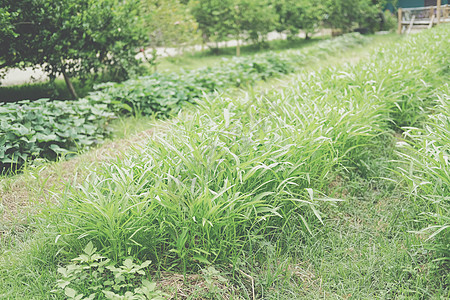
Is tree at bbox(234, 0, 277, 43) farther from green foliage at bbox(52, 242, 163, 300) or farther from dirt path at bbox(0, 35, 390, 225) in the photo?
green foliage at bbox(52, 242, 163, 300)

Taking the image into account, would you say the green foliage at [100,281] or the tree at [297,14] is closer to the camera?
the green foliage at [100,281]

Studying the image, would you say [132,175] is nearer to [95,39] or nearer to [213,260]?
[213,260]

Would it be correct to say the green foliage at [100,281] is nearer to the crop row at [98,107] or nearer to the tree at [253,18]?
the crop row at [98,107]

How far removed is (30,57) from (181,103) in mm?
1906

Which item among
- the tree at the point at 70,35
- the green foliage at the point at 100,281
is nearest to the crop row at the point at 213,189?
the green foliage at the point at 100,281

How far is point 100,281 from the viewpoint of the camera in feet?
6.55

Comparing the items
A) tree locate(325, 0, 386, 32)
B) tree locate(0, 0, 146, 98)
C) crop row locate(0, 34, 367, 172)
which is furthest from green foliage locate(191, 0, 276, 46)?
tree locate(0, 0, 146, 98)

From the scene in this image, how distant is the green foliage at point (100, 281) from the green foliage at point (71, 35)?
3.42m

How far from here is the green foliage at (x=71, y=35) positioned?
4.88 m

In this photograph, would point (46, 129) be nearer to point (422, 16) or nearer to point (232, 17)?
point (232, 17)

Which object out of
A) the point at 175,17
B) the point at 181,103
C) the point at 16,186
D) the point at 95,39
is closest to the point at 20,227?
the point at 16,186

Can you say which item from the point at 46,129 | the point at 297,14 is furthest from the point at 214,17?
the point at 46,129

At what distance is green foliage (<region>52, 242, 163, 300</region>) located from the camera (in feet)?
5.96

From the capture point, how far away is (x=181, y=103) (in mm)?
5188
